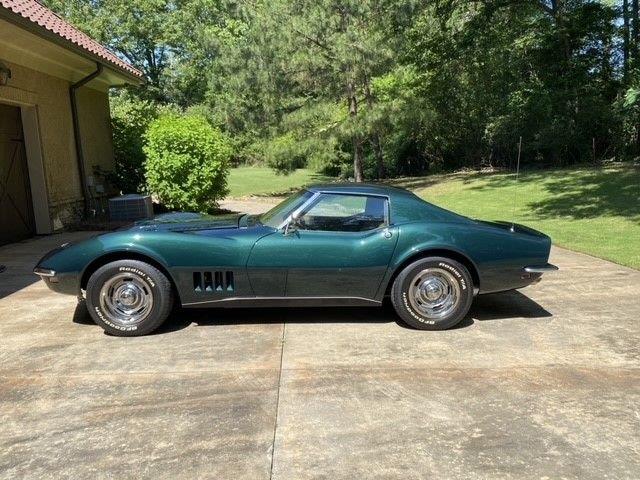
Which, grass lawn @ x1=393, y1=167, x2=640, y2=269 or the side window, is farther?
grass lawn @ x1=393, y1=167, x2=640, y2=269

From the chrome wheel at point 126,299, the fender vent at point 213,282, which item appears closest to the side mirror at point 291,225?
the fender vent at point 213,282

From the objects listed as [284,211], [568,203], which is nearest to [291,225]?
[284,211]

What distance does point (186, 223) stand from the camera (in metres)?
5.17

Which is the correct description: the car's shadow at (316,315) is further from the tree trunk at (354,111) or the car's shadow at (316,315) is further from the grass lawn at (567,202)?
the tree trunk at (354,111)

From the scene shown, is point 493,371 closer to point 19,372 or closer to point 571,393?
point 571,393

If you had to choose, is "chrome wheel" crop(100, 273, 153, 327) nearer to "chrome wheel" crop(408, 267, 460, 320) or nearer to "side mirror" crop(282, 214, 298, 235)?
"side mirror" crop(282, 214, 298, 235)

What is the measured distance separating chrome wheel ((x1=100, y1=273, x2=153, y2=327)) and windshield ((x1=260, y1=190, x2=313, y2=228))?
116 cm

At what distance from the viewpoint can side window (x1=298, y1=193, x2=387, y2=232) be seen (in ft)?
16.0

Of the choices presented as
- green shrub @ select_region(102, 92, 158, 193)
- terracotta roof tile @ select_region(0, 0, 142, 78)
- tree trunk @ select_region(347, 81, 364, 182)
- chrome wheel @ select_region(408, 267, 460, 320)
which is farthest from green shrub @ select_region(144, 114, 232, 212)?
tree trunk @ select_region(347, 81, 364, 182)

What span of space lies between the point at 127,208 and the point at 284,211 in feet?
26.8

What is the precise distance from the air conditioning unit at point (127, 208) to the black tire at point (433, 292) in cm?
872

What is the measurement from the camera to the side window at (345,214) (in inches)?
192

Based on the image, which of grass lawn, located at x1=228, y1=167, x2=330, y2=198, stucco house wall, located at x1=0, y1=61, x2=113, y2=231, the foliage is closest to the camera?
stucco house wall, located at x1=0, y1=61, x2=113, y2=231

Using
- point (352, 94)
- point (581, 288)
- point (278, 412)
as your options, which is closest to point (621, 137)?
point (352, 94)
